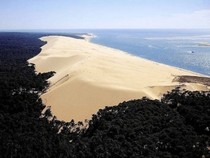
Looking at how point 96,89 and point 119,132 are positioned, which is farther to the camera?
point 96,89

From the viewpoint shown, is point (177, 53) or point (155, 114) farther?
point (177, 53)

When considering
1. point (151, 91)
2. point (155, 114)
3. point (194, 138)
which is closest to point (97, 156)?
point (194, 138)

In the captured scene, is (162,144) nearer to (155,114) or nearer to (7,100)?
(155,114)

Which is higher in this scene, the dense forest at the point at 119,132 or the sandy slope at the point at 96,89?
the dense forest at the point at 119,132

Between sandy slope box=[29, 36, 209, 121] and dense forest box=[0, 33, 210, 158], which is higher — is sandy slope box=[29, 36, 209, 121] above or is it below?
below

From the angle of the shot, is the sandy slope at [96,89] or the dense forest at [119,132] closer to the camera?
the dense forest at [119,132]

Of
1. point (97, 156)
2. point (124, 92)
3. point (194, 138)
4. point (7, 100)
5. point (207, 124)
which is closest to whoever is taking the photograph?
point (97, 156)

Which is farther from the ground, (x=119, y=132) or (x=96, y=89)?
(x=119, y=132)

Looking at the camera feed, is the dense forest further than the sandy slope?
No
